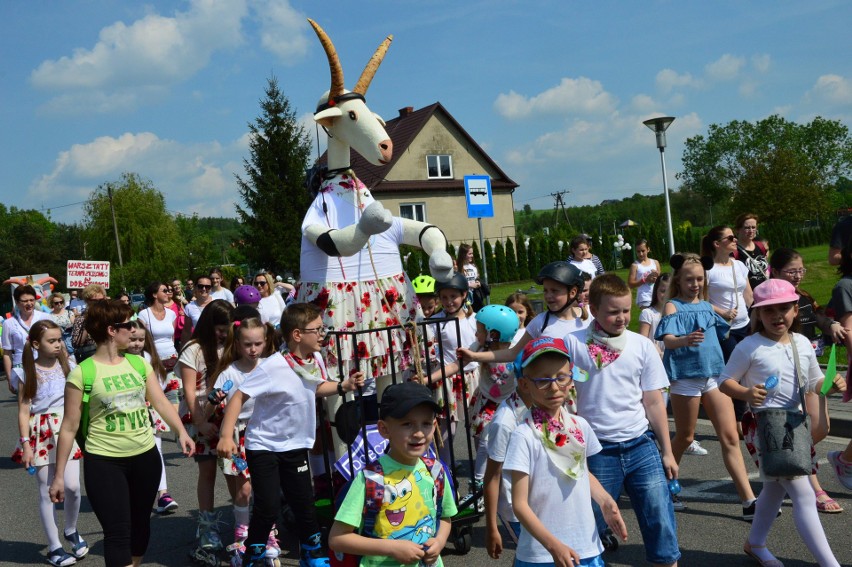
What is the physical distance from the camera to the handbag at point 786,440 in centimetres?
429

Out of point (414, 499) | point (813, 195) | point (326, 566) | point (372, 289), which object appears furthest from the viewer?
point (813, 195)

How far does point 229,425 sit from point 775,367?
2937mm

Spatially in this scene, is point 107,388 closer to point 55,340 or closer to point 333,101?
point 55,340

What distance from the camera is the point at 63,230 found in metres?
93.4

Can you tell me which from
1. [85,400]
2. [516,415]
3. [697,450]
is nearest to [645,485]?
[516,415]

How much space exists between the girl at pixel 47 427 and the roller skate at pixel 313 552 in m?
1.98

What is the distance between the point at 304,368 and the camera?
16.3 ft

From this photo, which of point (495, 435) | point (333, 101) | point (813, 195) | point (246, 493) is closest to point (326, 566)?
point (246, 493)

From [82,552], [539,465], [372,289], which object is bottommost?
[82,552]

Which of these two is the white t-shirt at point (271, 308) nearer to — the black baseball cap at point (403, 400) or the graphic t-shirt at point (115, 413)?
the graphic t-shirt at point (115, 413)

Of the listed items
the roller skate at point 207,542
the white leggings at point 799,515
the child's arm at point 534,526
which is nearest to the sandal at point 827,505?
the white leggings at point 799,515

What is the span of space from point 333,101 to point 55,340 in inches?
108

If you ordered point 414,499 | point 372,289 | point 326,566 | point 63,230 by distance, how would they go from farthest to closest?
point 63,230 → point 372,289 → point 326,566 → point 414,499

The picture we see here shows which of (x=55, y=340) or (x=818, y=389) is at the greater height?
(x=55, y=340)
